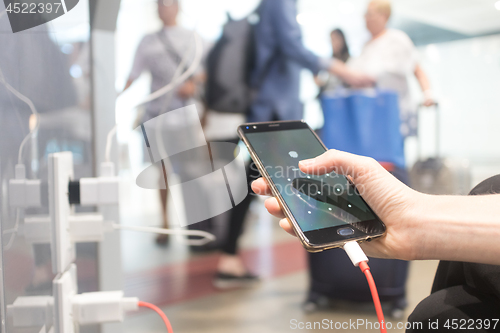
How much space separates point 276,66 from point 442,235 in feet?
2.68

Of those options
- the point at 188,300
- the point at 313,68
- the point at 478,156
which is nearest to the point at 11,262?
the point at 188,300

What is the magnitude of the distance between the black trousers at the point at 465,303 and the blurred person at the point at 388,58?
2.47ft

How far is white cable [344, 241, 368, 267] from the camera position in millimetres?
321

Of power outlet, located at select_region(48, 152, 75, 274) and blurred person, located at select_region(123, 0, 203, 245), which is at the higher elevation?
blurred person, located at select_region(123, 0, 203, 245)

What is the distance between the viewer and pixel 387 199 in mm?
359

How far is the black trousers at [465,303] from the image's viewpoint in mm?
278

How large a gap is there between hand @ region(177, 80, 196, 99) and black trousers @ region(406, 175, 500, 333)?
0.90m

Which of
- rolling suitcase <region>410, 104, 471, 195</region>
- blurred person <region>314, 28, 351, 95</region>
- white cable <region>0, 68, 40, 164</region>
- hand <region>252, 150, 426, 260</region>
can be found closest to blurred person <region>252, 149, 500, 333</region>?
hand <region>252, 150, 426, 260</region>

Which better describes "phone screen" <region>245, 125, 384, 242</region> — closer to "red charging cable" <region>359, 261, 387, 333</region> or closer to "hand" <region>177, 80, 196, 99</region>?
"red charging cable" <region>359, 261, 387, 333</region>

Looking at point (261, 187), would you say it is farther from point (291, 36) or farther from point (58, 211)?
point (291, 36)

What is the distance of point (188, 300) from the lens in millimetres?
976

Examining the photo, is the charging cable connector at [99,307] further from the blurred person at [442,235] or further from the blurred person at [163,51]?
the blurred person at [163,51]

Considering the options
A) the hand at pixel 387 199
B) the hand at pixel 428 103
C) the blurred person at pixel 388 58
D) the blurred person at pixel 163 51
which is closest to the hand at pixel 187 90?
the blurred person at pixel 163 51

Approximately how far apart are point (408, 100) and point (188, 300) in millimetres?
874
